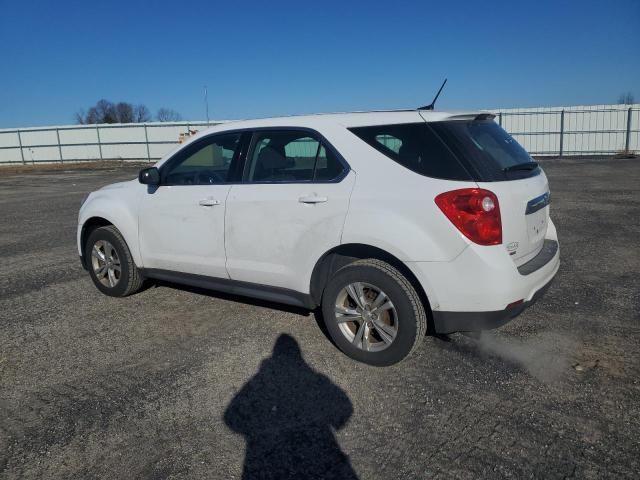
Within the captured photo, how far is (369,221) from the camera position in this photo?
3416mm

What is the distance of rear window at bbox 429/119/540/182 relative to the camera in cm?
328

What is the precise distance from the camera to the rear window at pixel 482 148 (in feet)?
10.7

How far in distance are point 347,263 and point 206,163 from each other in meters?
1.76

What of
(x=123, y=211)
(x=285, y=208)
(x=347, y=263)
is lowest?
(x=347, y=263)

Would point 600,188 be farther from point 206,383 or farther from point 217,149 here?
point 206,383

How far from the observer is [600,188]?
1319cm

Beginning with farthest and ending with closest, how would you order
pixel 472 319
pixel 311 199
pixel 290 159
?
pixel 290 159, pixel 311 199, pixel 472 319

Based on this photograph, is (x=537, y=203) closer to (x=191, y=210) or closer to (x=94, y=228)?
(x=191, y=210)

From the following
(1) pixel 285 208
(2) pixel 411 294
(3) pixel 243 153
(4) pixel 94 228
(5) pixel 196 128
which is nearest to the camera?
(2) pixel 411 294

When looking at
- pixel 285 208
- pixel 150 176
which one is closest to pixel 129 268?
pixel 150 176

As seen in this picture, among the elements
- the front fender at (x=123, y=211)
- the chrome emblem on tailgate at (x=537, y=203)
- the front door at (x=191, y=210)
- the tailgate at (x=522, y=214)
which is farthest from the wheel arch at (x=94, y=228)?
the chrome emblem on tailgate at (x=537, y=203)

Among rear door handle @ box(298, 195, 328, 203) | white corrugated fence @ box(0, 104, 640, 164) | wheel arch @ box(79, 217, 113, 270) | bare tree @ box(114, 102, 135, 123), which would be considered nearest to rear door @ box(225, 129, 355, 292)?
rear door handle @ box(298, 195, 328, 203)

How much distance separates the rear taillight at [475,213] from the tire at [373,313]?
1.76ft

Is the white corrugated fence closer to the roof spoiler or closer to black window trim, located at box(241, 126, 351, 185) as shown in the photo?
black window trim, located at box(241, 126, 351, 185)
